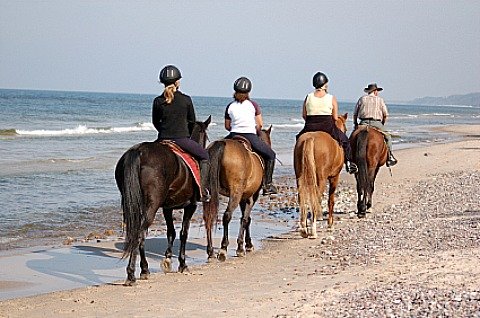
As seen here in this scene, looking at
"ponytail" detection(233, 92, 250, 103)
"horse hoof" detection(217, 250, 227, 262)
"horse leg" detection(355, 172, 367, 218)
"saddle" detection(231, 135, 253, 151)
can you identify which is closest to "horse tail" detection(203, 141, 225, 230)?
"horse hoof" detection(217, 250, 227, 262)

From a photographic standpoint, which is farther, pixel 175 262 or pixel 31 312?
pixel 175 262

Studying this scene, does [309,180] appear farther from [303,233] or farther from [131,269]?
[131,269]

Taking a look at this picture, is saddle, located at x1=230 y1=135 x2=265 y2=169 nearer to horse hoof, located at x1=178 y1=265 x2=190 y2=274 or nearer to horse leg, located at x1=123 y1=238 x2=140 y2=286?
horse hoof, located at x1=178 y1=265 x2=190 y2=274

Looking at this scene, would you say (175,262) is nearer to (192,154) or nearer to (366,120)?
(192,154)

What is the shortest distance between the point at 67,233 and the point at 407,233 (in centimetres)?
573

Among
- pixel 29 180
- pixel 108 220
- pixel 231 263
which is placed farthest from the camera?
pixel 29 180

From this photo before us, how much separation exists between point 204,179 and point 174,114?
1024 mm

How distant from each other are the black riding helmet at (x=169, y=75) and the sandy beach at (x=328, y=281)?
2492mm

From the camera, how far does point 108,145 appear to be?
36.5m

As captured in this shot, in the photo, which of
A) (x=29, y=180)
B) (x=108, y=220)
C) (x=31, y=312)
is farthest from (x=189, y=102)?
(x=29, y=180)

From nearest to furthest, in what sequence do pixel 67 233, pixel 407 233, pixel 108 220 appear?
pixel 407 233 < pixel 67 233 < pixel 108 220

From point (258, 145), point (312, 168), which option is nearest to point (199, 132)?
point (258, 145)

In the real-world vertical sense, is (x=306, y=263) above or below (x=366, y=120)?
below

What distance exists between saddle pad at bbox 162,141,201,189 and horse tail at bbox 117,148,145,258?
0.85m
